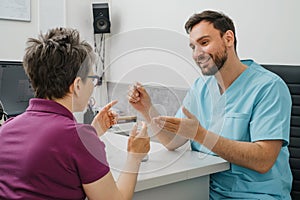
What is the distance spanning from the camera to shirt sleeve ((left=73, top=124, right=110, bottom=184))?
89cm

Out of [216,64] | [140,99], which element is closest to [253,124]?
[216,64]

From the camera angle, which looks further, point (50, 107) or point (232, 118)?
point (232, 118)

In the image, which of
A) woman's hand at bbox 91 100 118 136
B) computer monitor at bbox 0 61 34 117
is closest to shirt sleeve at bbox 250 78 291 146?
woman's hand at bbox 91 100 118 136

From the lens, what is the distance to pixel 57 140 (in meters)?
0.89

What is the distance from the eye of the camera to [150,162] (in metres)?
1.30

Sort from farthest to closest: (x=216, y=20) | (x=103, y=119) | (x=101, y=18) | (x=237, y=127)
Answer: (x=101, y=18) → (x=216, y=20) → (x=237, y=127) → (x=103, y=119)

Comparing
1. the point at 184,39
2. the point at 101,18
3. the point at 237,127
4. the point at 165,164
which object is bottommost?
the point at 165,164

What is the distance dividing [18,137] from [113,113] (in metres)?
0.46

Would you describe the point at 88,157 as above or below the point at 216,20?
below

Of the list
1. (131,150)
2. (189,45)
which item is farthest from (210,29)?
(131,150)

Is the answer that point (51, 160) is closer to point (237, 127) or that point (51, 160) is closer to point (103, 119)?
point (103, 119)

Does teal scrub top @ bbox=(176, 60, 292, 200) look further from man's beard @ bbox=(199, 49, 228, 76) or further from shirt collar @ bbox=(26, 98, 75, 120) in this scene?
shirt collar @ bbox=(26, 98, 75, 120)

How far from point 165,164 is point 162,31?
54cm

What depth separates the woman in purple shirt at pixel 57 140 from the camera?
2.93 ft
